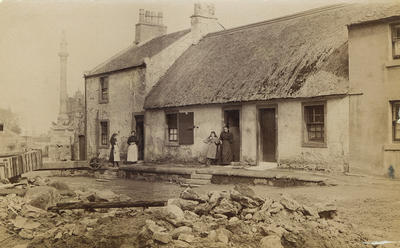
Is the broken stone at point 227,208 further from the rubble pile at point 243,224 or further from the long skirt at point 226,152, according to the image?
the long skirt at point 226,152

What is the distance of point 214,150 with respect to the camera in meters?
15.6

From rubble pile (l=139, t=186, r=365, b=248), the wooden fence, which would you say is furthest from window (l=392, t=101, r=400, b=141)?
the wooden fence

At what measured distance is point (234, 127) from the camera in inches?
626

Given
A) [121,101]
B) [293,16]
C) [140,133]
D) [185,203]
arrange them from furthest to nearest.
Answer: [121,101] → [140,133] → [293,16] → [185,203]

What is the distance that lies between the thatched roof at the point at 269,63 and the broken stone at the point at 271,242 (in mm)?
5775

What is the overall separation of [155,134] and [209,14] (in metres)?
7.64

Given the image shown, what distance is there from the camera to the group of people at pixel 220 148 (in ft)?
50.5

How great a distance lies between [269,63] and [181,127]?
13.6ft

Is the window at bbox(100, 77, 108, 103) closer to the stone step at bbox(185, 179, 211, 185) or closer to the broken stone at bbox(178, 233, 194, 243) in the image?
the stone step at bbox(185, 179, 211, 185)

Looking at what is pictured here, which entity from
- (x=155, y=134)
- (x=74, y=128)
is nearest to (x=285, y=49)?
(x=155, y=134)

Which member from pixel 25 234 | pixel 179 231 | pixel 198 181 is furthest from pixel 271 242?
pixel 198 181

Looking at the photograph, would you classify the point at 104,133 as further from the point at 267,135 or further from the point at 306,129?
the point at 306,129

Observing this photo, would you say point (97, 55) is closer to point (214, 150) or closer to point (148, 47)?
point (214, 150)

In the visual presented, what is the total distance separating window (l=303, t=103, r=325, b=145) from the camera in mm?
13195
